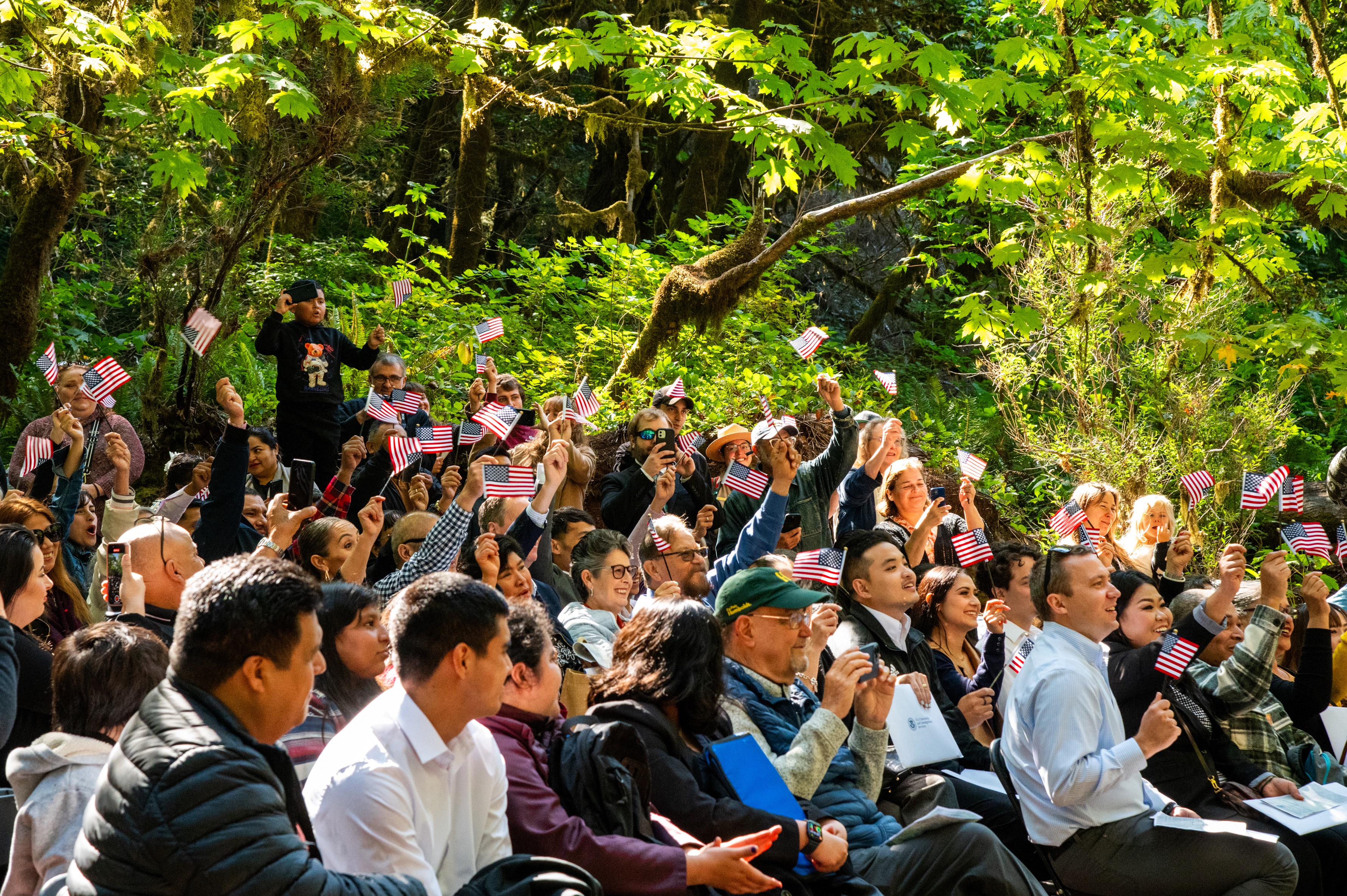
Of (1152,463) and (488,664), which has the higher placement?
(488,664)

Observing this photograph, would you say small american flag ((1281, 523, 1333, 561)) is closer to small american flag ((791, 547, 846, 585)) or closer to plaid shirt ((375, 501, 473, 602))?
small american flag ((791, 547, 846, 585))

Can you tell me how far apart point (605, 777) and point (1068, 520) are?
15.0ft

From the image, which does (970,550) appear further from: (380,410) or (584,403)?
(380,410)

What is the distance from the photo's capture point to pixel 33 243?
9.49 meters

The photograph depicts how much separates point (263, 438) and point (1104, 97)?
5.14 meters

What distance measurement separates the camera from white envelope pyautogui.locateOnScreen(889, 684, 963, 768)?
4262 mm

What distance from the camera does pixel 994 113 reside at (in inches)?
563

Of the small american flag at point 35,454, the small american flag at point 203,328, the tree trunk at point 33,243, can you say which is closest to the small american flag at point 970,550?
the small american flag at point 203,328

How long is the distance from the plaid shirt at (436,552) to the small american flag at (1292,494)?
4.67 metres

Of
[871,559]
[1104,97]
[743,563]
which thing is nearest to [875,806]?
[871,559]

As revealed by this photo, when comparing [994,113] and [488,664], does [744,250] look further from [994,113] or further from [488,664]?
[488,664]

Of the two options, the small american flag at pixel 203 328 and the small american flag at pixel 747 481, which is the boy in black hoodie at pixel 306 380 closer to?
the small american flag at pixel 203 328

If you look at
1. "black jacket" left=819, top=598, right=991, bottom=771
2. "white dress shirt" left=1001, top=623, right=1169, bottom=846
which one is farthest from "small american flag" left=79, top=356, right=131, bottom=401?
"white dress shirt" left=1001, top=623, right=1169, bottom=846

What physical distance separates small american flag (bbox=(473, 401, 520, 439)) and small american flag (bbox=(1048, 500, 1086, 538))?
3244 millimetres
